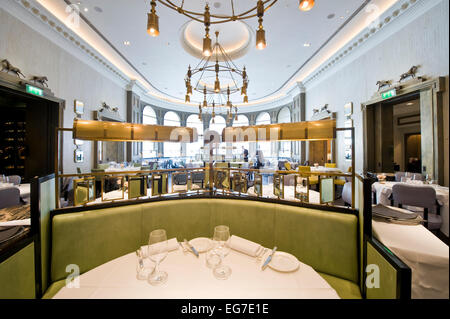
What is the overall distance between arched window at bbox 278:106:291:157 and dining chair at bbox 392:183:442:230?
8.17m

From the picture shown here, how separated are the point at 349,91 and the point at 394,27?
1.90 metres

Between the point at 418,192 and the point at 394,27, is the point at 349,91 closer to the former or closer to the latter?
the point at 394,27

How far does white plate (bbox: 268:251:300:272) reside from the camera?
121 centimetres

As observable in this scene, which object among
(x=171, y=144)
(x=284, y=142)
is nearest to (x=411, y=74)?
(x=284, y=142)

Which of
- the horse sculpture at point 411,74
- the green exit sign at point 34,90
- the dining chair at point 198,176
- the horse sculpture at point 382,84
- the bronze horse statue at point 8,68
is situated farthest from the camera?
the horse sculpture at point 382,84

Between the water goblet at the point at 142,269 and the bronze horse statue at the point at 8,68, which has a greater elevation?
the bronze horse statue at the point at 8,68

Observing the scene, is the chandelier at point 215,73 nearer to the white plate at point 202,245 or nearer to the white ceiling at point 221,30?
the white ceiling at point 221,30

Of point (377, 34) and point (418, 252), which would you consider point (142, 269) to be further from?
point (377, 34)

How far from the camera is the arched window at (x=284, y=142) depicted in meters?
11.0

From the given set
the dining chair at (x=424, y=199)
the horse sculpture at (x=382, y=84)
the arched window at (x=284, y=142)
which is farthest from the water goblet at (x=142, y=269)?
the arched window at (x=284, y=142)

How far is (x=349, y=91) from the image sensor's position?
→ 598 centimetres

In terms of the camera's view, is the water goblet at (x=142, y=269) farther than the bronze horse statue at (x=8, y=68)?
No

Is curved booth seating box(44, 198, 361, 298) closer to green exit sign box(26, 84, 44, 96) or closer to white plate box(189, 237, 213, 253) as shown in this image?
white plate box(189, 237, 213, 253)
